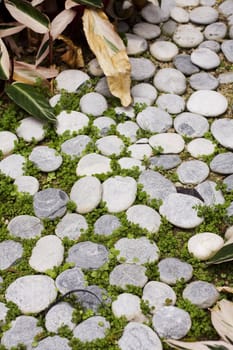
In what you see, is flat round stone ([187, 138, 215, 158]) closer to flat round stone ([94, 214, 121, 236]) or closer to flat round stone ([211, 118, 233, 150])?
flat round stone ([211, 118, 233, 150])

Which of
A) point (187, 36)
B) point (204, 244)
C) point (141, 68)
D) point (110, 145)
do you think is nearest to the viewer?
point (204, 244)

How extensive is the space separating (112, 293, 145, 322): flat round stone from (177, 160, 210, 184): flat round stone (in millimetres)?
508

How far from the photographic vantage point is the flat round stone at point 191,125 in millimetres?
2424

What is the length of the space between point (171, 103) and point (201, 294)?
855 mm

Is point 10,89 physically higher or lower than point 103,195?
higher

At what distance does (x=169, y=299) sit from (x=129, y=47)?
47.3 inches

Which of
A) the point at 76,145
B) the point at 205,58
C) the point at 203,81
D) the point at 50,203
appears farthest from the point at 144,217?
the point at 205,58

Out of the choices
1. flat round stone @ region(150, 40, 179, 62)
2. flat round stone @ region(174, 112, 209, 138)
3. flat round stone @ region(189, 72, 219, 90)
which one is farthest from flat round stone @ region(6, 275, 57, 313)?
flat round stone @ region(150, 40, 179, 62)

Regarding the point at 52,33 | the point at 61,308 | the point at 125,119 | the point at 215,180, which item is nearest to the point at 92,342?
the point at 61,308

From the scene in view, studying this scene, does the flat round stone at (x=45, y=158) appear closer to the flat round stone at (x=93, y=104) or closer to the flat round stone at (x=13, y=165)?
the flat round stone at (x=13, y=165)

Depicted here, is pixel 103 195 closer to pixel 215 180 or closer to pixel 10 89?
pixel 215 180

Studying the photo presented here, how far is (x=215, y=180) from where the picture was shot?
228 cm

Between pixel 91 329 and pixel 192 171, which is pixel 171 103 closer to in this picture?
pixel 192 171

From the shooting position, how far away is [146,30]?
9.27ft
